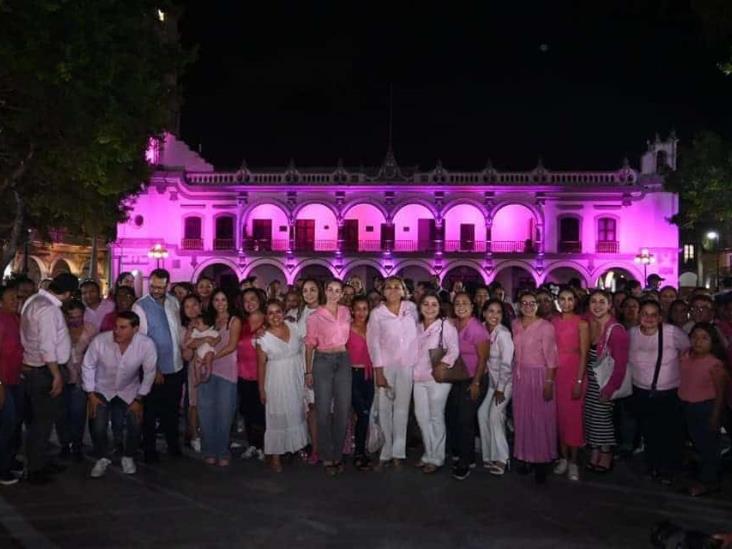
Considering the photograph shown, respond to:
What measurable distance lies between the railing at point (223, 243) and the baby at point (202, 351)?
2707 centimetres

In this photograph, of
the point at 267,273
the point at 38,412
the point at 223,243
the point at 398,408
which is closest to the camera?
the point at 38,412

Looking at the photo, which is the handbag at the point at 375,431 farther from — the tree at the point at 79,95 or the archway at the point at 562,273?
the archway at the point at 562,273

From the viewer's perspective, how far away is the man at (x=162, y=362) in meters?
7.69

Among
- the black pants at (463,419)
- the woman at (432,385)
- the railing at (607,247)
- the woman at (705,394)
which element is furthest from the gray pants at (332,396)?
the railing at (607,247)

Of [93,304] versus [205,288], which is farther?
[205,288]

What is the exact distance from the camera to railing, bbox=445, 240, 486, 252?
113 ft

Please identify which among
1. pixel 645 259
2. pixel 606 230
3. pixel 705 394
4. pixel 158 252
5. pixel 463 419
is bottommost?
pixel 463 419

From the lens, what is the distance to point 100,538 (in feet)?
17.3

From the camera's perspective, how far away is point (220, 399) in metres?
7.70

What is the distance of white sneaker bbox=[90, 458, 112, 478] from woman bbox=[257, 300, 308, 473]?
1.58 m

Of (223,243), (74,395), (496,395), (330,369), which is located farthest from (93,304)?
(223,243)

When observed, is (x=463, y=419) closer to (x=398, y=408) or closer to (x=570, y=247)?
(x=398, y=408)

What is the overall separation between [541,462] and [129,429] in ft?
13.6

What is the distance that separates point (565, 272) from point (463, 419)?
2875 cm
